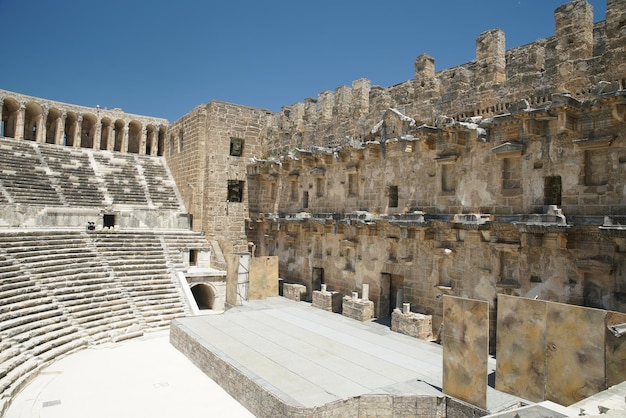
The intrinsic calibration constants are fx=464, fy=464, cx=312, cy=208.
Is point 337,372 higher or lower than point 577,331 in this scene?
lower

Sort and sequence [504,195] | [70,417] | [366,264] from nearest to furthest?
[70,417]
[504,195]
[366,264]

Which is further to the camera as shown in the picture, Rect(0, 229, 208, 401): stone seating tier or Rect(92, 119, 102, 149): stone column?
Rect(92, 119, 102, 149): stone column

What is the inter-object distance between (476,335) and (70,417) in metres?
7.66

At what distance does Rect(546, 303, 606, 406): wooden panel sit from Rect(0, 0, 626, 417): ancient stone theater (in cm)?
2

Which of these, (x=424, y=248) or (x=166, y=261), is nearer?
(x=424, y=248)

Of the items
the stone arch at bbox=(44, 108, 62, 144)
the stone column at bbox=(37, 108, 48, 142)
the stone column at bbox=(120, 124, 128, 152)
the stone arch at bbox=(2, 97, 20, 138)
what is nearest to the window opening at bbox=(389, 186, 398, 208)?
the stone column at bbox=(120, 124, 128, 152)

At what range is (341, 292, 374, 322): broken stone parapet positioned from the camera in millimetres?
14781

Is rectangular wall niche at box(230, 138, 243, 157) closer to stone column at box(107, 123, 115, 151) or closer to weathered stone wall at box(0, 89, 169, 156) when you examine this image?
weathered stone wall at box(0, 89, 169, 156)

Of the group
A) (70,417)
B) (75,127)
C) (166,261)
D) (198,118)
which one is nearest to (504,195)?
(70,417)

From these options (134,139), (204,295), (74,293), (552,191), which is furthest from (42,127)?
(552,191)

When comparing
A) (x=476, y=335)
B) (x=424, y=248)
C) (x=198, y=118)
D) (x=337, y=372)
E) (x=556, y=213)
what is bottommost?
(x=337, y=372)

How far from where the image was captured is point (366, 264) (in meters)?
15.9

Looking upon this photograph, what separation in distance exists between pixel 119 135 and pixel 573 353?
27187mm

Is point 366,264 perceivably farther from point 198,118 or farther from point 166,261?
point 198,118
